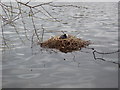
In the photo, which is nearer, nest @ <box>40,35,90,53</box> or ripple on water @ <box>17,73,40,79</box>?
ripple on water @ <box>17,73,40,79</box>

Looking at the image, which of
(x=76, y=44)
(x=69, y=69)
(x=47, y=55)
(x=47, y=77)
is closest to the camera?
(x=47, y=77)

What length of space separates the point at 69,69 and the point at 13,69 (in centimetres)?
214

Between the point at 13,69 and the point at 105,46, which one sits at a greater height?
the point at 105,46

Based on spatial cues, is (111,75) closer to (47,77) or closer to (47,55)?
(47,77)

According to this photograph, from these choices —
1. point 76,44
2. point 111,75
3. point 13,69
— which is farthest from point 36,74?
point 76,44

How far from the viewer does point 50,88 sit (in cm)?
654

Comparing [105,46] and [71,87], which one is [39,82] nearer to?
[71,87]

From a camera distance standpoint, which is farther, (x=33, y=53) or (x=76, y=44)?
(x=76, y=44)

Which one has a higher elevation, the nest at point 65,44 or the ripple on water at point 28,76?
the nest at point 65,44

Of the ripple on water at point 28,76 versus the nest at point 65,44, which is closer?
the ripple on water at point 28,76

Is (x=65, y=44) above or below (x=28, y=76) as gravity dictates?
above

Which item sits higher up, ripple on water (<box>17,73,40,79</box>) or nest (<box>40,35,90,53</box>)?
nest (<box>40,35,90,53</box>)

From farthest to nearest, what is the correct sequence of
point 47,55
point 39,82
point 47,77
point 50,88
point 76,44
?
1. point 76,44
2. point 47,55
3. point 47,77
4. point 39,82
5. point 50,88

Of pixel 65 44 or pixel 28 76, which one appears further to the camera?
pixel 65 44
